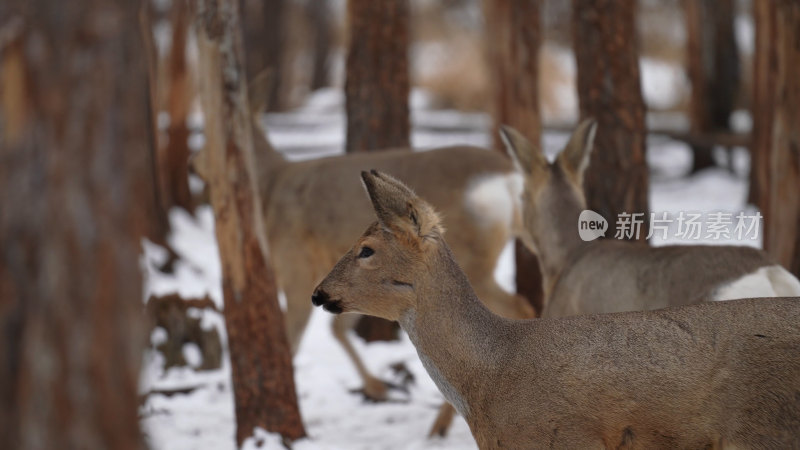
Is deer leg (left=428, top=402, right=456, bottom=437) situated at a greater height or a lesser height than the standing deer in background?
lesser

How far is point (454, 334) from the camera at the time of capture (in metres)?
4.20

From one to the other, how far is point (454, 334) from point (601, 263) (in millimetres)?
1817

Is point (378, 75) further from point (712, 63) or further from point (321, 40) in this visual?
point (321, 40)

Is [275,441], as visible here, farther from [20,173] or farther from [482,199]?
[20,173]

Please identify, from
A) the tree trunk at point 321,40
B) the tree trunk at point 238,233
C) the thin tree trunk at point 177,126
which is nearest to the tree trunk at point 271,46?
the tree trunk at point 321,40

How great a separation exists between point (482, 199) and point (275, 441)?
2.22 metres

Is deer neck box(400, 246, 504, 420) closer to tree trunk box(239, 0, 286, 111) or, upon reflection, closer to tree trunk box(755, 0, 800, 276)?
tree trunk box(755, 0, 800, 276)

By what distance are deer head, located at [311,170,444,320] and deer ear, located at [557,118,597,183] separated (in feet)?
6.87

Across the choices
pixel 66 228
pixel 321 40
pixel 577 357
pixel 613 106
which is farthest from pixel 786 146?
pixel 321 40

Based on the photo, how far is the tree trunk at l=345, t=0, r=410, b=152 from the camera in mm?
8875

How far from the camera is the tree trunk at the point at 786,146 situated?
305 inches

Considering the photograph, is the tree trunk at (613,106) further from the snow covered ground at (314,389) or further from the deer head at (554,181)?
the snow covered ground at (314,389)

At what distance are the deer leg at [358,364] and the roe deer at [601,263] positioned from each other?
1698mm

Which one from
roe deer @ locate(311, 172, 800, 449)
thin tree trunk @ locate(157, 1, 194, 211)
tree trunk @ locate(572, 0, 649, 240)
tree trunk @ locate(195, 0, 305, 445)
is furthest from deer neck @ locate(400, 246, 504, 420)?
thin tree trunk @ locate(157, 1, 194, 211)
